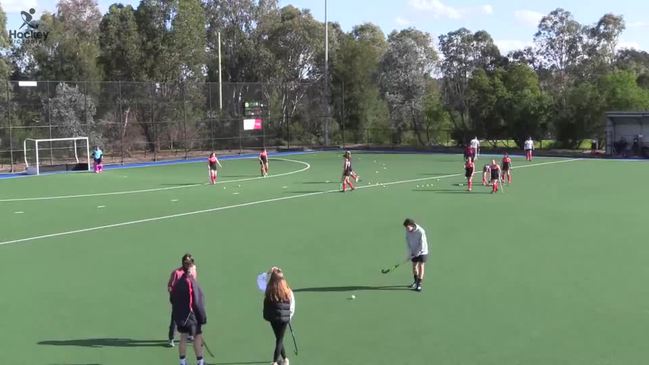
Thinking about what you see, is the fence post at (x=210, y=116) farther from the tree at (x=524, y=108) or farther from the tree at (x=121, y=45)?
the tree at (x=524, y=108)

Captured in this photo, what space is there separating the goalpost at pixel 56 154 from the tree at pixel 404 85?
28637 mm

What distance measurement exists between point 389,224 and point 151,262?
7.20m

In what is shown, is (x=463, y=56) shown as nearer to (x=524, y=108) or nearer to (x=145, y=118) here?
(x=524, y=108)

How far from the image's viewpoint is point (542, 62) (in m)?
68.8

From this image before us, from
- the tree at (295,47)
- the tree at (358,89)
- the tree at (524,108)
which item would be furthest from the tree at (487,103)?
the tree at (295,47)

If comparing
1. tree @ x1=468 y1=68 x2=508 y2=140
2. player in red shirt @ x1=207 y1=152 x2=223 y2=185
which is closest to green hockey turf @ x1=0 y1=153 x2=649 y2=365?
Result: player in red shirt @ x1=207 y1=152 x2=223 y2=185

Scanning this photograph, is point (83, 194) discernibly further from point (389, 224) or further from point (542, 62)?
point (542, 62)

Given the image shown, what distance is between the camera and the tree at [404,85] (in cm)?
6147

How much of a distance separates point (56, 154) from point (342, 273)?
33.0 m

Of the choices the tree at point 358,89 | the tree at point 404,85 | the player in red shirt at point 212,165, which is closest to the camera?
the player in red shirt at point 212,165

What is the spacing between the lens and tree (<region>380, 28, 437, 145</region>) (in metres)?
61.5

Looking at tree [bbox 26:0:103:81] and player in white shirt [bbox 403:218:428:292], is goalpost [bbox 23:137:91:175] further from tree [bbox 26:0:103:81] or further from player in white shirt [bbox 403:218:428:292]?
player in white shirt [bbox 403:218:428:292]

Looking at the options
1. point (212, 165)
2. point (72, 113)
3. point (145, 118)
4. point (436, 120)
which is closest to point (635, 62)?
point (436, 120)

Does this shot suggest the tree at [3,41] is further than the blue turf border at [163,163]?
Yes
